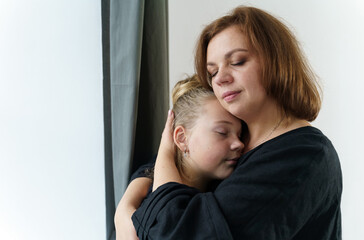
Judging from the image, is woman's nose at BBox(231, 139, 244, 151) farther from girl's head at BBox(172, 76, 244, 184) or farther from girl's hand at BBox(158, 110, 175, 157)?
girl's hand at BBox(158, 110, 175, 157)

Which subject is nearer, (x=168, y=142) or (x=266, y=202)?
(x=266, y=202)

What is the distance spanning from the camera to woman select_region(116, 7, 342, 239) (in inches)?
27.4

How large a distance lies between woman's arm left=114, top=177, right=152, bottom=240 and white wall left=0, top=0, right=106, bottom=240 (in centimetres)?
39

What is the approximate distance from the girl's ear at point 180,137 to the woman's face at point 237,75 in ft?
0.60

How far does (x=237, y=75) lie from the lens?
83 centimetres

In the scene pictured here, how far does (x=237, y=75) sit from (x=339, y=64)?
131 centimetres

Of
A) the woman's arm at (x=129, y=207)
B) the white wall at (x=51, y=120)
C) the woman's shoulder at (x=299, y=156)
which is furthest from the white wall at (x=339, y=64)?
the woman's shoulder at (x=299, y=156)

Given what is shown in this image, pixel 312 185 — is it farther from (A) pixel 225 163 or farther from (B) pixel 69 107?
(B) pixel 69 107

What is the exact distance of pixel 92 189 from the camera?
1.35m

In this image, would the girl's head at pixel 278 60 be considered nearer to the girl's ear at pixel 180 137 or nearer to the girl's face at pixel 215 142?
the girl's face at pixel 215 142

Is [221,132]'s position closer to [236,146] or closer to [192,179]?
[236,146]

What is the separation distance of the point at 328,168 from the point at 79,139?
97 centimetres

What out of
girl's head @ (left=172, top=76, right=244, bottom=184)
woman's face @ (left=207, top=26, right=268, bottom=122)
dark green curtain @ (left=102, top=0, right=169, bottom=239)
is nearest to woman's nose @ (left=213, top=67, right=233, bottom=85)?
woman's face @ (left=207, top=26, right=268, bottom=122)

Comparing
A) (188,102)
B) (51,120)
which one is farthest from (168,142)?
(51,120)
